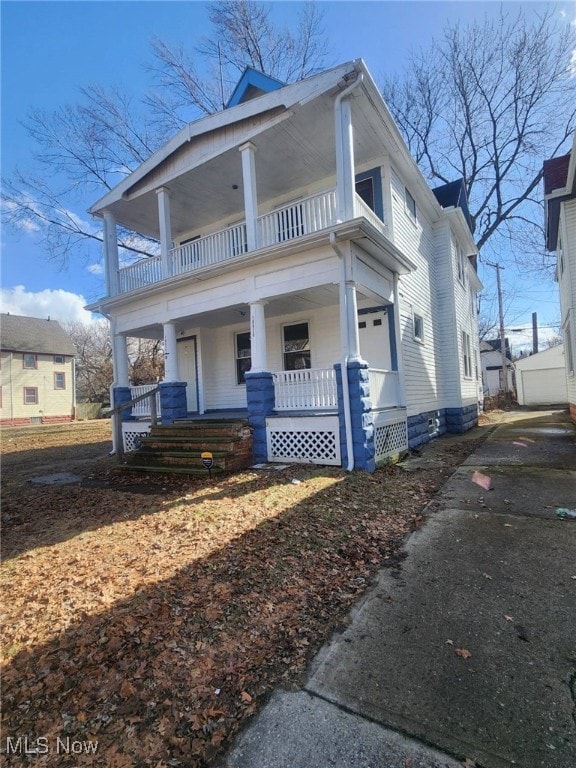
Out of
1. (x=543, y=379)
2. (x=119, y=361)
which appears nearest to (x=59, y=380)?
(x=119, y=361)

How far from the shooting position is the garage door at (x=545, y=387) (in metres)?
24.4

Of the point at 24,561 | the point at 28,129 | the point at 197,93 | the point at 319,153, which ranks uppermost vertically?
the point at 197,93

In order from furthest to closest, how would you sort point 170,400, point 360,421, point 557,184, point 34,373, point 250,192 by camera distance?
point 34,373, point 557,184, point 170,400, point 250,192, point 360,421

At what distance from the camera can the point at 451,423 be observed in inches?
505

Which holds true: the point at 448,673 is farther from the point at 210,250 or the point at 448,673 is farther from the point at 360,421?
the point at 210,250

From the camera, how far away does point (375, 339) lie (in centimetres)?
965

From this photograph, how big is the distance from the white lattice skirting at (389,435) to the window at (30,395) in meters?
32.3

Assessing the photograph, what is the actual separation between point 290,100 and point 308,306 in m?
4.24

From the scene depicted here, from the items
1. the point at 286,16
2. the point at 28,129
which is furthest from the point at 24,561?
the point at 286,16

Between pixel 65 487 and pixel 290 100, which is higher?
pixel 290 100

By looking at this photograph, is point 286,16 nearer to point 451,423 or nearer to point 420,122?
point 420,122

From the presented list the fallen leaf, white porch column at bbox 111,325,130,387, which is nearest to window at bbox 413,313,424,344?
the fallen leaf

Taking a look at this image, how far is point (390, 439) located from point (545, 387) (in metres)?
21.4

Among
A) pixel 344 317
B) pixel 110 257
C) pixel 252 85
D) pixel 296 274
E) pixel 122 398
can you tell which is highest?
pixel 252 85
